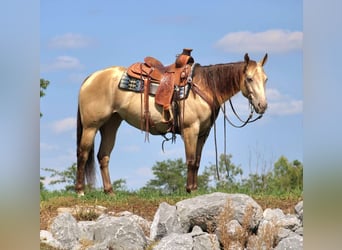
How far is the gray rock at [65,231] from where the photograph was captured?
411 cm

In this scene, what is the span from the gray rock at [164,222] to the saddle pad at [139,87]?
0.73 metres

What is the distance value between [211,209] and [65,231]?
0.94 meters

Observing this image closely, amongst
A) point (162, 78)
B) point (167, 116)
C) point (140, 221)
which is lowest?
point (140, 221)

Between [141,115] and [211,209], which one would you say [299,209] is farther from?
[141,115]

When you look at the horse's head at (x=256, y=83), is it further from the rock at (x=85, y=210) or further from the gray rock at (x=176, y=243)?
the rock at (x=85, y=210)

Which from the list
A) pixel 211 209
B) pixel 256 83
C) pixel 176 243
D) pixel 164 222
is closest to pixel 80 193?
pixel 164 222

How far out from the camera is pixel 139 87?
435 cm

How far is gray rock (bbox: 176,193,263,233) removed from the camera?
412 cm

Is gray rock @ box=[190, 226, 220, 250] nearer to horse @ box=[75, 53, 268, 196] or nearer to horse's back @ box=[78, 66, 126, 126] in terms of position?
horse @ box=[75, 53, 268, 196]

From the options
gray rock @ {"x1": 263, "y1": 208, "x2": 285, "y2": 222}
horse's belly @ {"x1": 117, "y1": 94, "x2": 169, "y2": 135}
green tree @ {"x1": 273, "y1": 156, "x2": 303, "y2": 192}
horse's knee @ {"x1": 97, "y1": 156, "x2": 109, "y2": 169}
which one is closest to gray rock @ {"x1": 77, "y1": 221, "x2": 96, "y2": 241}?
horse's knee @ {"x1": 97, "y1": 156, "x2": 109, "y2": 169}

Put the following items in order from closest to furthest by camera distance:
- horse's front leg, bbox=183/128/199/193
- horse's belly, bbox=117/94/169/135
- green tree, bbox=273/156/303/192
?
green tree, bbox=273/156/303/192 < horse's front leg, bbox=183/128/199/193 < horse's belly, bbox=117/94/169/135

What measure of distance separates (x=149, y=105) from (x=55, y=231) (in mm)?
1027

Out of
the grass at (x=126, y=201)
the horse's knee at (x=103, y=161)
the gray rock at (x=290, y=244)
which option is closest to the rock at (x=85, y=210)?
the grass at (x=126, y=201)
